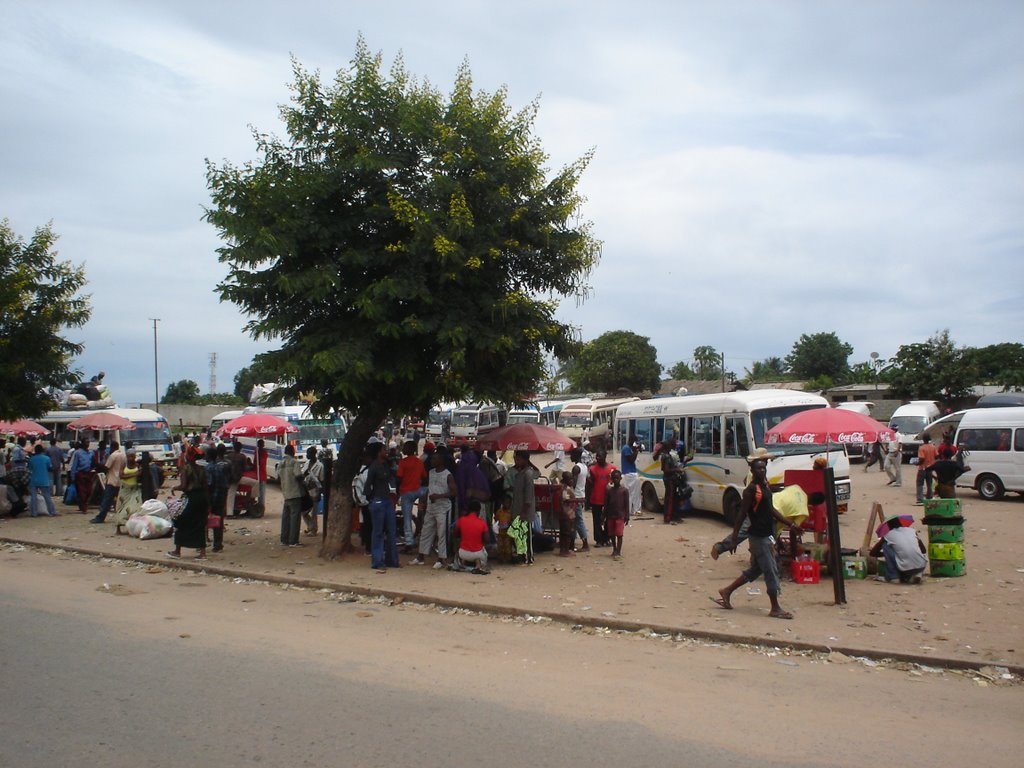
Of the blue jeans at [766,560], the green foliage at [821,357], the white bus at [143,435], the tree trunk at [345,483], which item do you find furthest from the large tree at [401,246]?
the green foliage at [821,357]

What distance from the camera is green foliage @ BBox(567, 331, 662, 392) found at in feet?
257

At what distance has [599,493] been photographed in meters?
14.3

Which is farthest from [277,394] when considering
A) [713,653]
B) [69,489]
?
[69,489]

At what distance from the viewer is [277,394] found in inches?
497

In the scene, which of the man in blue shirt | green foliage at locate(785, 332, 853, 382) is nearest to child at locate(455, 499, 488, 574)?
the man in blue shirt

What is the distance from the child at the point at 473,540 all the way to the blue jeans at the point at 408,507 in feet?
3.36

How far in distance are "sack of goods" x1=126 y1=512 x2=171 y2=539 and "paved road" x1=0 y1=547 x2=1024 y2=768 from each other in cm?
643

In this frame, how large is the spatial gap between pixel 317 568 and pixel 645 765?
8642 millimetres

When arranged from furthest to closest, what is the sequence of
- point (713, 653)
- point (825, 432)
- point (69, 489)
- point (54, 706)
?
point (69, 489) → point (825, 432) → point (713, 653) → point (54, 706)

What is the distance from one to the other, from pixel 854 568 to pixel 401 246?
7584mm

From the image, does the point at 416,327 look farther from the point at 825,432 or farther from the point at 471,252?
the point at 825,432

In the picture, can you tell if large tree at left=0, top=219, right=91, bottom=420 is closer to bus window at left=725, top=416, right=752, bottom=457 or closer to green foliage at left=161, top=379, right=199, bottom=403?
bus window at left=725, top=416, right=752, bottom=457

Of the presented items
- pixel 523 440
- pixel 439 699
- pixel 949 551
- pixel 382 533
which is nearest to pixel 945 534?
pixel 949 551

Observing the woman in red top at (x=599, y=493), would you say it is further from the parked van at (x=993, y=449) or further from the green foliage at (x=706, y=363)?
the green foliage at (x=706, y=363)
